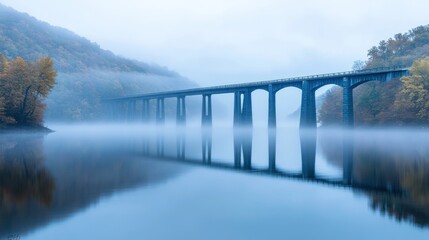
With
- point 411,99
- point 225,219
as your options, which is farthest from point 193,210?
point 411,99

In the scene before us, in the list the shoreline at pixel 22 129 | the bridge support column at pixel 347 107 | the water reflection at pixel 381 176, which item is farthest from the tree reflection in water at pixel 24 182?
the bridge support column at pixel 347 107

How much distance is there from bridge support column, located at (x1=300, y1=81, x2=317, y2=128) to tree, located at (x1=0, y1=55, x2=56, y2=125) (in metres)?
50.2

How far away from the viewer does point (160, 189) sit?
18656 mm

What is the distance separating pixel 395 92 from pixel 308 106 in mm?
17231

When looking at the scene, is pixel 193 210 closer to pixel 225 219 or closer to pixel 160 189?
pixel 225 219

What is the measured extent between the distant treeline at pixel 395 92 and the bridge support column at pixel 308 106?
404 inches

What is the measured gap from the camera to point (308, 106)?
8438 cm

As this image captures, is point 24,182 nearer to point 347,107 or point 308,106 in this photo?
point 347,107

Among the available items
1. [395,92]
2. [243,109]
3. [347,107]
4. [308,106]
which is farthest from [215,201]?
[243,109]

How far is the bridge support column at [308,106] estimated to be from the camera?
8431cm

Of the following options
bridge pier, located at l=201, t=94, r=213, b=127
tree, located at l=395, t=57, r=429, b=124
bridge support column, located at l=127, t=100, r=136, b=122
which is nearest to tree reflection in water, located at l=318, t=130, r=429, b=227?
tree, located at l=395, t=57, r=429, b=124

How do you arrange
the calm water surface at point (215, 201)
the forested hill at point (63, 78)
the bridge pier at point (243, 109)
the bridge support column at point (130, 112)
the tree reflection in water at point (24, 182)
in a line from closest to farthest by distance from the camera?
the calm water surface at point (215, 201) < the tree reflection in water at point (24, 182) < the bridge pier at point (243, 109) < the forested hill at point (63, 78) < the bridge support column at point (130, 112)

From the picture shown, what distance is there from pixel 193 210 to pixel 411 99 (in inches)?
2443

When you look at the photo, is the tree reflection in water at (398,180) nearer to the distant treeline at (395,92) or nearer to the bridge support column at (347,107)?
the distant treeline at (395,92)
